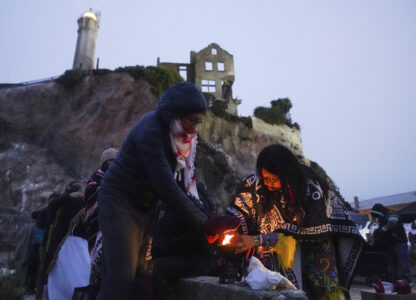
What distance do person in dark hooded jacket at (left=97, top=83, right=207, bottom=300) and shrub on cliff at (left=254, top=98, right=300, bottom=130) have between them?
28.9 metres

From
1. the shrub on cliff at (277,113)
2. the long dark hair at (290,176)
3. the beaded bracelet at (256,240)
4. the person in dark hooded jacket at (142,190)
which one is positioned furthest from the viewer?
the shrub on cliff at (277,113)

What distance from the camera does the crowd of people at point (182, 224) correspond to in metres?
2.01

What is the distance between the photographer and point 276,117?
31.3 m

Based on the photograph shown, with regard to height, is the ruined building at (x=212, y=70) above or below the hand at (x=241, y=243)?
above

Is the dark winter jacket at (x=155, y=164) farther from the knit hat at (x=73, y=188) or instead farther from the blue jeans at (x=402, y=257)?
the blue jeans at (x=402, y=257)

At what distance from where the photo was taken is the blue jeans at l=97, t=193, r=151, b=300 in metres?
1.97

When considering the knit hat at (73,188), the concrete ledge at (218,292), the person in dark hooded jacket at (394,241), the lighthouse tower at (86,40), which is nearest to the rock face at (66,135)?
→ the lighthouse tower at (86,40)

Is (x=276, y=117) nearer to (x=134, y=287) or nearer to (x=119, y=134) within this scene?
(x=119, y=134)

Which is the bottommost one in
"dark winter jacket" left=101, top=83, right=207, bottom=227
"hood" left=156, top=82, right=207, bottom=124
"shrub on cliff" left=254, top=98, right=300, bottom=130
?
"dark winter jacket" left=101, top=83, right=207, bottom=227

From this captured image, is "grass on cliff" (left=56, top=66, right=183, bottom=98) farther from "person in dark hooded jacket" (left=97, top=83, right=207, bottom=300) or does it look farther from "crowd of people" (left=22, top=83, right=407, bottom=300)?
"person in dark hooded jacket" (left=97, top=83, right=207, bottom=300)

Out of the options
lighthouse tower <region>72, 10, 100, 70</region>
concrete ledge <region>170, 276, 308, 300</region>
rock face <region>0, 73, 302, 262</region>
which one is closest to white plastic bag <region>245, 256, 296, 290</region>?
concrete ledge <region>170, 276, 308, 300</region>

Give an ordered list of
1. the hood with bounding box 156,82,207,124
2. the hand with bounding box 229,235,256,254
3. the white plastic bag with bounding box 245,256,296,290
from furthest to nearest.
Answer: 1. the hand with bounding box 229,235,256,254
2. the hood with bounding box 156,82,207,124
3. the white plastic bag with bounding box 245,256,296,290

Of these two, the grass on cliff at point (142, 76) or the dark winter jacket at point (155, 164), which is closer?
the dark winter jacket at point (155, 164)

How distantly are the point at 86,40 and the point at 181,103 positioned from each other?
3741 cm
